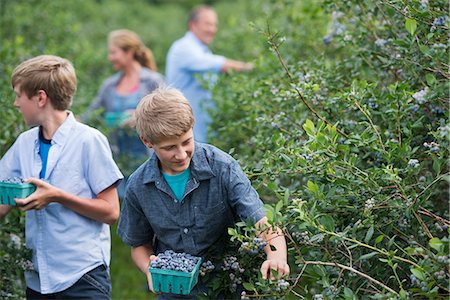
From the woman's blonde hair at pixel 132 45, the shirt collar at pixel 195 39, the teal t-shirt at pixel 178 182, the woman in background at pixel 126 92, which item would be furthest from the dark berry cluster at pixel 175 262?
the shirt collar at pixel 195 39

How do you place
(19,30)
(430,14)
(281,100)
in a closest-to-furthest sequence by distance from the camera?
(430,14), (281,100), (19,30)

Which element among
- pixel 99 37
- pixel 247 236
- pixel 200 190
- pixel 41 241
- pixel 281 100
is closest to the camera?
pixel 247 236

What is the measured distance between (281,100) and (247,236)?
1309 millimetres

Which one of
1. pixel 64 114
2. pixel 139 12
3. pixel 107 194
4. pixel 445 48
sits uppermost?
pixel 445 48

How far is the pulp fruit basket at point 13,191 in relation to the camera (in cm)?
309

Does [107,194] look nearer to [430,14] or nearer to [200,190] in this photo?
[200,190]

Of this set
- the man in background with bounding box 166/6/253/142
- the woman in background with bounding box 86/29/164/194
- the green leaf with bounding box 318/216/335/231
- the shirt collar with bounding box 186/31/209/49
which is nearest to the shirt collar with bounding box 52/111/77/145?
the green leaf with bounding box 318/216/335/231

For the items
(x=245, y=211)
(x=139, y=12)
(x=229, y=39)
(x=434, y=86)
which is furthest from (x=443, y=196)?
(x=139, y=12)

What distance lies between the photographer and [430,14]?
3094mm

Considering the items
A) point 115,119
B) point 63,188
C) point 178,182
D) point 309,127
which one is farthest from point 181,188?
point 115,119

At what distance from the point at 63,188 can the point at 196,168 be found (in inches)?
28.0

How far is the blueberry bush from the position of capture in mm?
2633

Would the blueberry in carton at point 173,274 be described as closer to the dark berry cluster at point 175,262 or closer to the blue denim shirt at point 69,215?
the dark berry cluster at point 175,262

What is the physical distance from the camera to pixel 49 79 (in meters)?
3.32
